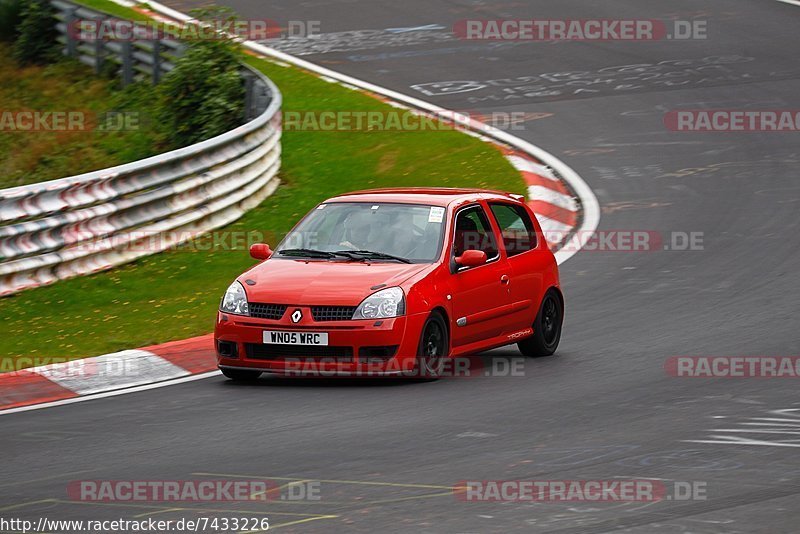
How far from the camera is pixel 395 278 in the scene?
10844 millimetres

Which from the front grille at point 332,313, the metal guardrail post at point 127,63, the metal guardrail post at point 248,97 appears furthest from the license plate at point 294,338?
the metal guardrail post at point 127,63

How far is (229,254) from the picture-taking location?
16.2 meters

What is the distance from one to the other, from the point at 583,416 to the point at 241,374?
9.28ft

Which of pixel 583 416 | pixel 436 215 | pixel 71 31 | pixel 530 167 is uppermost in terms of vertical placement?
pixel 71 31

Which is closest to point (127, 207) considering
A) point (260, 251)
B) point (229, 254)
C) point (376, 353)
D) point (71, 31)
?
point (229, 254)

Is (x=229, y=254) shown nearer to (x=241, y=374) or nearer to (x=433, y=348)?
(x=241, y=374)

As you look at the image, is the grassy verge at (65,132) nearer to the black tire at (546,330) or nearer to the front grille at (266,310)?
the black tire at (546,330)

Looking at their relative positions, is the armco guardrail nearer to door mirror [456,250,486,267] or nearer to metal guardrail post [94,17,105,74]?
door mirror [456,250,486,267]

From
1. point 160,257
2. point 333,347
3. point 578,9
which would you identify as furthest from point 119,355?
point 578,9

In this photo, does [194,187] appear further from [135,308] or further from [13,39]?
[13,39]

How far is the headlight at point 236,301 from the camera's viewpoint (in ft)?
35.7

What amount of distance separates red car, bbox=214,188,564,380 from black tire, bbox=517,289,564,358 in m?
0.01

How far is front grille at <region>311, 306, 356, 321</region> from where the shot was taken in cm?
1058

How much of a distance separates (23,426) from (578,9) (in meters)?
23.4
